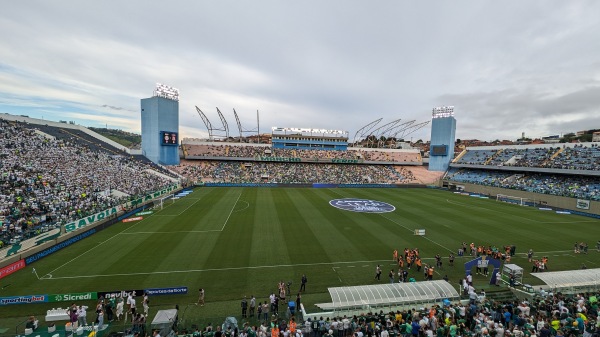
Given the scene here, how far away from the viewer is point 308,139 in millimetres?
90750

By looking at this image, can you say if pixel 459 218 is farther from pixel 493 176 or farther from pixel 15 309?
pixel 15 309

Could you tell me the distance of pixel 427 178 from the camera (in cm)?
7856

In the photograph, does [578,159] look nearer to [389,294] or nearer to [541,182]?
[541,182]

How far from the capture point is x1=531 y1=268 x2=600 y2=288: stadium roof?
16.2 m

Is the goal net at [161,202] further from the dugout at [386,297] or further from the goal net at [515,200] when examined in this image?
the goal net at [515,200]

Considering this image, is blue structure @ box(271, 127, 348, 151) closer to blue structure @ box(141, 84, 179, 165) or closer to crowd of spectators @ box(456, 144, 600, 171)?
blue structure @ box(141, 84, 179, 165)

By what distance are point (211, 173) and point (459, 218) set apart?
5569 centimetres

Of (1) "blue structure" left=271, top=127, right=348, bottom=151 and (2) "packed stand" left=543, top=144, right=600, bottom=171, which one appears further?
(1) "blue structure" left=271, top=127, right=348, bottom=151

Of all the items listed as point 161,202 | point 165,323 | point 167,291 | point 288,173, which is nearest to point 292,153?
point 288,173

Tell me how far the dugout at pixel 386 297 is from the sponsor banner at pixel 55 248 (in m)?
21.2

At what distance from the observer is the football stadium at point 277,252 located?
1305 centimetres

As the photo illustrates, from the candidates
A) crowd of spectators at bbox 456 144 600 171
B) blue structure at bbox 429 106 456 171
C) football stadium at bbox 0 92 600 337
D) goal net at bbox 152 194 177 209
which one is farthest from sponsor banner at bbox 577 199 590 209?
goal net at bbox 152 194 177 209

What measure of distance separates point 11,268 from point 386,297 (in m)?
24.0

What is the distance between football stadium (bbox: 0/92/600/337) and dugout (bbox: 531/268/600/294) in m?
0.08
